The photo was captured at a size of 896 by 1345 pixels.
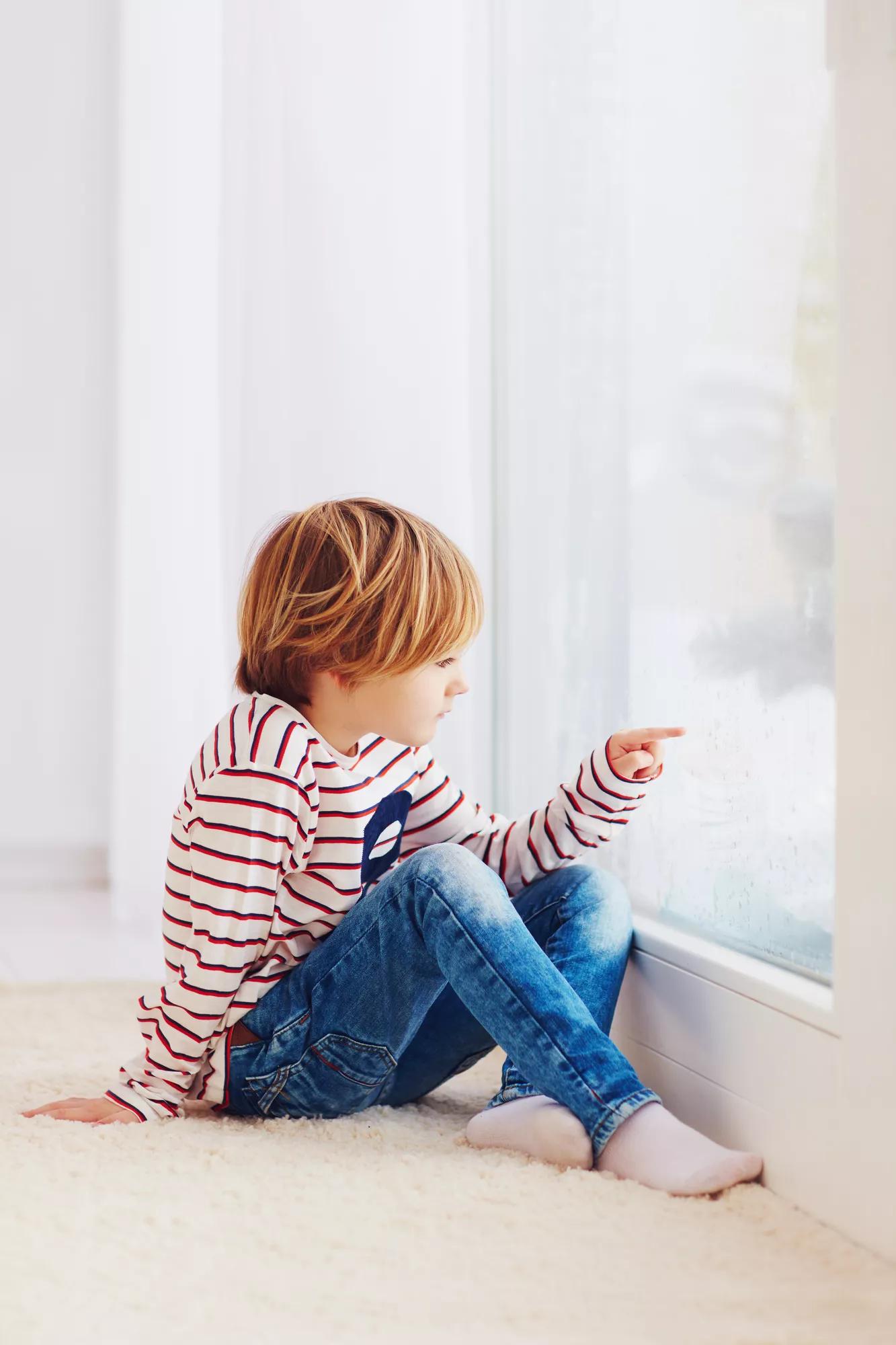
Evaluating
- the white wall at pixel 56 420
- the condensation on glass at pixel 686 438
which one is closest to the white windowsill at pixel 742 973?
the condensation on glass at pixel 686 438

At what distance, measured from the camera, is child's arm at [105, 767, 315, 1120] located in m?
0.95

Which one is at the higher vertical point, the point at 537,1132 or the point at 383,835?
the point at 383,835

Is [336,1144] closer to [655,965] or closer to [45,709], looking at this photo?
[655,965]

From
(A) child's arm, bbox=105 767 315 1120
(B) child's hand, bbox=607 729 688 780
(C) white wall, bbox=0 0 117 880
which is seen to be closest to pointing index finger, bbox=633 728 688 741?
(B) child's hand, bbox=607 729 688 780

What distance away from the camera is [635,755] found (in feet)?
3.45

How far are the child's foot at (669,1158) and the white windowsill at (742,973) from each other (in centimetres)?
10

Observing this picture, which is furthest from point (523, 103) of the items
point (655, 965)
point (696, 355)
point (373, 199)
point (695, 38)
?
point (655, 965)

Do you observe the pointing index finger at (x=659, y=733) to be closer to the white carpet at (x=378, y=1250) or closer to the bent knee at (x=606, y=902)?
the bent knee at (x=606, y=902)

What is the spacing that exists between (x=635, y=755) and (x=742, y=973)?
20 centimetres

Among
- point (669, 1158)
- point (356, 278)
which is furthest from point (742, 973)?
point (356, 278)

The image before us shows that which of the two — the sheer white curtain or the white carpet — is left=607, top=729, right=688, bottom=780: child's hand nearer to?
the white carpet

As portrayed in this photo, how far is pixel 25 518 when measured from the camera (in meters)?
2.53

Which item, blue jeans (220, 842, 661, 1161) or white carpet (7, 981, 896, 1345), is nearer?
white carpet (7, 981, 896, 1345)

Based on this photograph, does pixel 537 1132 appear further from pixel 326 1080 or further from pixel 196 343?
pixel 196 343
